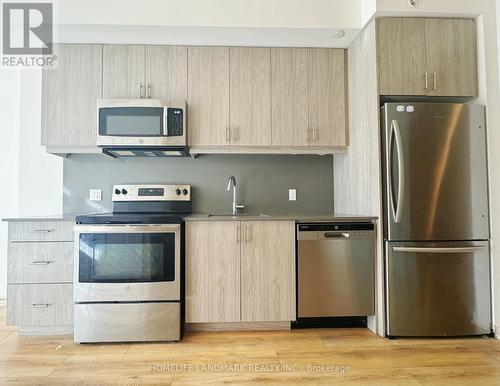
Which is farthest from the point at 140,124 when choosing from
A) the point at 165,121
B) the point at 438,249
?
the point at 438,249

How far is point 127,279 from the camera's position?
2.29 metres

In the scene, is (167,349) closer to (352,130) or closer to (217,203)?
(217,203)

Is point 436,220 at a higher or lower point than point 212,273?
higher

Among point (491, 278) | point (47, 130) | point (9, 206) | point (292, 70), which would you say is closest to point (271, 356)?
point (491, 278)

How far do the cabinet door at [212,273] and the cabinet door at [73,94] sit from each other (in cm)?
123

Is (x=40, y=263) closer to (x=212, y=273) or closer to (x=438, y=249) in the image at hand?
(x=212, y=273)

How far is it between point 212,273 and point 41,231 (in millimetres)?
1269

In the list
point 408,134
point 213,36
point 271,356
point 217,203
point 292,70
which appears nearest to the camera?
point 271,356

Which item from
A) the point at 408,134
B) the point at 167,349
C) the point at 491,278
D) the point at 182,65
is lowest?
the point at 167,349

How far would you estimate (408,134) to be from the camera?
7.50 feet

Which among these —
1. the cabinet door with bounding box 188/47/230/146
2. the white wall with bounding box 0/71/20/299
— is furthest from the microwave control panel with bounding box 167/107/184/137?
the white wall with bounding box 0/71/20/299

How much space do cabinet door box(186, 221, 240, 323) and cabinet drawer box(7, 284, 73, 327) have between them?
0.88m

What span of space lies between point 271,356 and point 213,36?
237 centimetres

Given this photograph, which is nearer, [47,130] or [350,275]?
[350,275]
